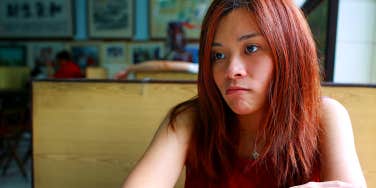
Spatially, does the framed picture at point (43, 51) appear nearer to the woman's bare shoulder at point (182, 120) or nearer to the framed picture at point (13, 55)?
the framed picture at point (13, 55)

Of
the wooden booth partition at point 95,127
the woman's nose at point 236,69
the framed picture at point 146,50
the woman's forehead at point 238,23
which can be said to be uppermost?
the framed picture at point 146,50

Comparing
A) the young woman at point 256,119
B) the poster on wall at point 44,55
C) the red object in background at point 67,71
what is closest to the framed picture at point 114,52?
the poster on wall at point 44,55

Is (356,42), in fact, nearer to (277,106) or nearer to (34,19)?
(277,106)

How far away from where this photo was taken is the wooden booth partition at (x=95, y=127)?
121cm

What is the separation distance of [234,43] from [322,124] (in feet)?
1.07

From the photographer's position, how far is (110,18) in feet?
15.7

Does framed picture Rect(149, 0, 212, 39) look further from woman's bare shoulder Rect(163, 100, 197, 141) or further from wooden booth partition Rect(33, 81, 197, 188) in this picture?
woman's bare shoulder Rect(163, 100, 197, 141)

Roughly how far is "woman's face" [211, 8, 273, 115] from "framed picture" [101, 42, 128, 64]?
427 cm

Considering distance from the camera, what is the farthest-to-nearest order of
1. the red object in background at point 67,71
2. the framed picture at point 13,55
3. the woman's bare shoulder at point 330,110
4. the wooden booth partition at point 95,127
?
the framed picture at point 13,55 < the red object in background at point 67,71 < the wooden booth partition at point 95,127 < the woman's bare shoulder at point 330,110

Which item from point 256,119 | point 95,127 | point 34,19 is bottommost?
point 95,127

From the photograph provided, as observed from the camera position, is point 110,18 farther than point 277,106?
Yes

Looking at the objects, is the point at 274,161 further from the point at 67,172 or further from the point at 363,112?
the point at 67,172

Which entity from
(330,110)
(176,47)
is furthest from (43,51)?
(330,110)

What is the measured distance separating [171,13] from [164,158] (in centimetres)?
419
